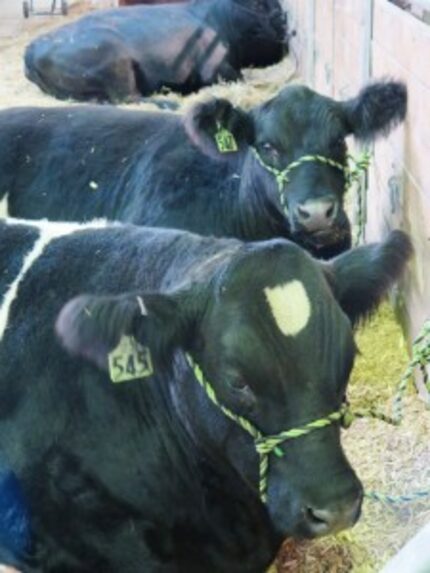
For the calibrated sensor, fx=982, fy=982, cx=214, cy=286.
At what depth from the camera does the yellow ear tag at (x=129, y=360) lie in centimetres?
222

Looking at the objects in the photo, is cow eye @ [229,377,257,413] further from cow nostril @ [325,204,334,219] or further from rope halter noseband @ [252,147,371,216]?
rope halter noseband @ [252,147,371,216]

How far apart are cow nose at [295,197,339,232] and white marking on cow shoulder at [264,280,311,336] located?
1.65 m

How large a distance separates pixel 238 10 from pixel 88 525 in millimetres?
7833

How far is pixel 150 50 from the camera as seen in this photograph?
8680 mm

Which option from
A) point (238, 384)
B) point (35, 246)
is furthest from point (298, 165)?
point (238, 384)

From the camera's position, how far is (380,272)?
244cm

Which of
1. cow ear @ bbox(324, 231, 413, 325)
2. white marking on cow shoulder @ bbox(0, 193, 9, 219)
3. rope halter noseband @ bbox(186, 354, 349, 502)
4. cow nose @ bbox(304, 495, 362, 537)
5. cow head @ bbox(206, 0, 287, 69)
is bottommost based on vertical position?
cow head @ bbox(206, 0, 287, 69)

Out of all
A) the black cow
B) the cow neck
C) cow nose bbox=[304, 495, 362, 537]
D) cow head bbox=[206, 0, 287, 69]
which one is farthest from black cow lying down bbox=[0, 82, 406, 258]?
cow head bbox=[206, 0, 287, 69]

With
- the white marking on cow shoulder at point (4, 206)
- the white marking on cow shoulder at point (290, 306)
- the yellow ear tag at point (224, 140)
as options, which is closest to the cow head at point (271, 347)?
the white marking on cow shoulder at point (290, 306)

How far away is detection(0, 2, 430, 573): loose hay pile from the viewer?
3012 mm

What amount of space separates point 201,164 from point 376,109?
88cm

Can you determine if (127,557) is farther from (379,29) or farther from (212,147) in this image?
(379,29)

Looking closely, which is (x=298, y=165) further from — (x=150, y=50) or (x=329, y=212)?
(x=150, y=50)

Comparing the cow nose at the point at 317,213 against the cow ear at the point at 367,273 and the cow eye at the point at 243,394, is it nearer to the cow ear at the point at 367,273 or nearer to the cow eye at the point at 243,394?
the cow ear at the point at 367,273
